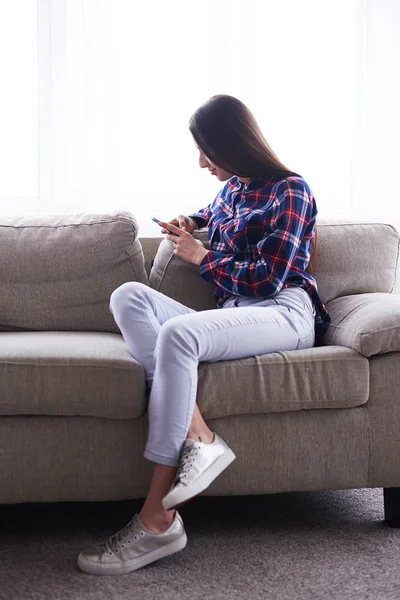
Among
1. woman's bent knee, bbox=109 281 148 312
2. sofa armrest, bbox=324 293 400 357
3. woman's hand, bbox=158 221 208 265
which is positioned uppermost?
woman's hand, bbox=158 221 208 265

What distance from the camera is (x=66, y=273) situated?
7.77 feet

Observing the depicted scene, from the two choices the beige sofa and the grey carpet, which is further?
the beige sofa

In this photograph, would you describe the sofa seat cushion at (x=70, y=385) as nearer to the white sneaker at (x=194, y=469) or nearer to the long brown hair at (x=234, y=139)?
the white sneaker at (x=194, y=469)

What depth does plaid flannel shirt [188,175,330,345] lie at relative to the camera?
2045 millimetres

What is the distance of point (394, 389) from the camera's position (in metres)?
1.94

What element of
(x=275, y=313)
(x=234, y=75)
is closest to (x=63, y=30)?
(x=234, y=75)

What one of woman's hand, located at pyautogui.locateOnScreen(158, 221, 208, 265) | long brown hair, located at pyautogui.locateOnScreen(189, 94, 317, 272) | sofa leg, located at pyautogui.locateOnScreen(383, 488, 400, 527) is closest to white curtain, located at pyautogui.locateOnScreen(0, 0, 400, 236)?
woman's hand, located at pyautogui.locateOnScreen(158, 221, 208, 265)

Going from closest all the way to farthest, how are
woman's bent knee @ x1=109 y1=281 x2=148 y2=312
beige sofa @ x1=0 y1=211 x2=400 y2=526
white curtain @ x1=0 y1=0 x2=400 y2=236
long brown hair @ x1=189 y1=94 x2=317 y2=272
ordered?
beige sofa @ x1=0 y1=211 x2=400 y2=526, woman's bent knee @ x1=109 y1=281 x2=148 y2=312, long brown hair @ x1=189 y1=94 x2=317 y2=272, white curtain @ x1=0 y1=0 x2=400 y2=236

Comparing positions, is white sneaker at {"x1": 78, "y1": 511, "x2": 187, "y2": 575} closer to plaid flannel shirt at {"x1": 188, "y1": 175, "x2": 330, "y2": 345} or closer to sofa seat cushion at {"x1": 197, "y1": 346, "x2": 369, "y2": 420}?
sofa seat cushion at {"x1": 197, "y1": 346, "x2": 369, "y2": 420}

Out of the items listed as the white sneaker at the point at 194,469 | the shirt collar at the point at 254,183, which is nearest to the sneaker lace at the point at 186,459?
the white sneaker at the point at 194,469

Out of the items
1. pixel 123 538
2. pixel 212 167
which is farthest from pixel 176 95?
pixel 123 538

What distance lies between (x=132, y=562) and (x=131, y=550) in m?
0.02

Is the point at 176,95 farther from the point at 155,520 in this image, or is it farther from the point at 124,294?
the point at 155,520

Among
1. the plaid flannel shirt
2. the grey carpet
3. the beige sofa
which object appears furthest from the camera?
the plaid flannel shirt
